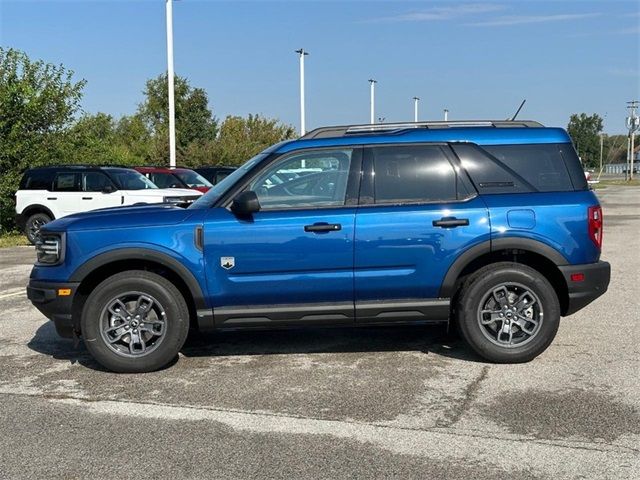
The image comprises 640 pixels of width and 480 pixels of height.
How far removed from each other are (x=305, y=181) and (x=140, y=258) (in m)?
1.44

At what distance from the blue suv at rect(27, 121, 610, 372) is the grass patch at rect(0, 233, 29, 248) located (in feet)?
37.6

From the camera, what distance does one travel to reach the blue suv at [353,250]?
5.37 metres

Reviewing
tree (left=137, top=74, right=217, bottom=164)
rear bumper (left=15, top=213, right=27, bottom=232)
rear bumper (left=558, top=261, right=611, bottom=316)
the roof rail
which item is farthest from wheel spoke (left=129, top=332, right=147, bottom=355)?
tree (left=137, top=74, right=217, bottom=164)

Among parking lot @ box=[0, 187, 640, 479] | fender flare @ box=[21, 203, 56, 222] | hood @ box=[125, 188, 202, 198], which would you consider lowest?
parking lot @ box=[0, 187, 640, 479]

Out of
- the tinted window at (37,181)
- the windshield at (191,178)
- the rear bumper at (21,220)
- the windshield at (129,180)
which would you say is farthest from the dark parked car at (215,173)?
the rear bumper at (21,220)

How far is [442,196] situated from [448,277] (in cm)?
A: 65

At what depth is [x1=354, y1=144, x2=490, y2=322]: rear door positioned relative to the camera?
5379mm

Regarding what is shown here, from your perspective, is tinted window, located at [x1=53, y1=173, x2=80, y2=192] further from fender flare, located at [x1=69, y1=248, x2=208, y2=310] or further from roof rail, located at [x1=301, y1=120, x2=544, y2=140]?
roof rail, located at [x1=301, y1=120, x2=544, y2=140]

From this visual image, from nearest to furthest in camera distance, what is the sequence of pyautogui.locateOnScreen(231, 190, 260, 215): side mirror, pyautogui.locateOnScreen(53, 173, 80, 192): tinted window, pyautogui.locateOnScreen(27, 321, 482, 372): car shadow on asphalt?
1. pyautogui.locateOnScreen(231, 190, 260, 215): side mirror
2. pyautogui.locateOnScreen(27, 321, 482, 372): car shadow on asphalt
3. pyautogui.locateOnScreen(53, 173, 80, 192): tinted window

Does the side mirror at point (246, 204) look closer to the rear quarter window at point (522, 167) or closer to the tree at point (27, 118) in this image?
the rear quarter window at point (522, 167)

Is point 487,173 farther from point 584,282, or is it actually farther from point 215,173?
point 215,173

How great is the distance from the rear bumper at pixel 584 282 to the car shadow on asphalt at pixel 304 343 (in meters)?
0.92

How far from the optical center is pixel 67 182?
1559 cm

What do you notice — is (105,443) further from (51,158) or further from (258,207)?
(51,158)
